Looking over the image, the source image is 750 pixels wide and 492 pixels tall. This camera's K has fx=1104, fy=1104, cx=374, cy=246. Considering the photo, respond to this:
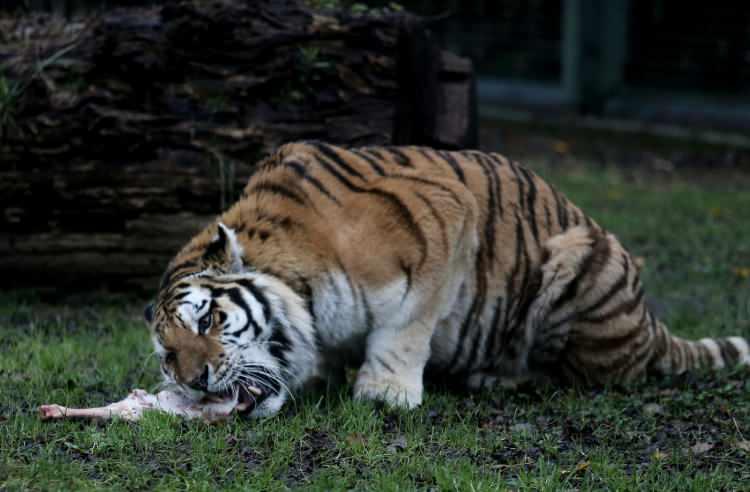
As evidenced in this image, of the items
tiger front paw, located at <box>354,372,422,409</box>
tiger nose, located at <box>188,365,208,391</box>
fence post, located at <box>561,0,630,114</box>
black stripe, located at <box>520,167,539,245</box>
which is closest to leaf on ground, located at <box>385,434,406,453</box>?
tiger front paw, located at <box>354,372,422,409</box>

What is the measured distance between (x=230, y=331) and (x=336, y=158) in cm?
99

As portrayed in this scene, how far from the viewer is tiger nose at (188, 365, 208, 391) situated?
396 cm

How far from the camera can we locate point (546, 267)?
479 centimetres

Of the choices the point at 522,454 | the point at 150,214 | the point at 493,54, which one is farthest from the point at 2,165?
the point at 493,54

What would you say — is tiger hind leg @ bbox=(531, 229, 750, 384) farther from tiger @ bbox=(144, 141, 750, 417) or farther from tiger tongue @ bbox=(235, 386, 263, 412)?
tiger tongue @ bbox=(235, 386, 263, 412)

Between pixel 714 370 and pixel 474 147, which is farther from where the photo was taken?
pixel 474 147

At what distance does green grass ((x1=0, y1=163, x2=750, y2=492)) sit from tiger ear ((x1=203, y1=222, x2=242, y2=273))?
0.58 m

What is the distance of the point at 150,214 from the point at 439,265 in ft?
7.19

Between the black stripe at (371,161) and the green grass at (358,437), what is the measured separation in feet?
3.08

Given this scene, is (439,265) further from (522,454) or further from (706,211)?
(706,211)

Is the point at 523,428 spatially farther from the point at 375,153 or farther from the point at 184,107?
the point at 184,107

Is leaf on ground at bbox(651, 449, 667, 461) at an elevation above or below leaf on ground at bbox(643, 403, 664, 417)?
above

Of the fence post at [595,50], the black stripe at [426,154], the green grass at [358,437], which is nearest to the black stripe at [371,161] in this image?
the black stripe at [426,154]

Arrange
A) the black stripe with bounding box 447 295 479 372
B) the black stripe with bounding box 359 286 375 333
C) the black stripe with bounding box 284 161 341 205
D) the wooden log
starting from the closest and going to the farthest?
the black stripe with bounding box 359 286 375 333 < the black stripe with bounding box 284 161 341 205 < the black stripe with bounding box 447 295 479 372 < the wooden log
